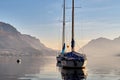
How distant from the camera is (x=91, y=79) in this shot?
68.9 meters

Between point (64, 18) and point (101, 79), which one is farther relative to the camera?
point (64, 18)

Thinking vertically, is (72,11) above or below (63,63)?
above

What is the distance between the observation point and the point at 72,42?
95688mm

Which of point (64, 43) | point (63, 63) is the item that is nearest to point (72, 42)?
point (63, 63)

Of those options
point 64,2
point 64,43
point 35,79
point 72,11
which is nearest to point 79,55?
point 72,11

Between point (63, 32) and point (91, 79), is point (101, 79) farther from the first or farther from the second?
point (63, 32)

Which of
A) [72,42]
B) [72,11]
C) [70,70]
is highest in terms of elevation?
[72,11]

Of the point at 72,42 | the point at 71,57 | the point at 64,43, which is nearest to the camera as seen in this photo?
the point at 71,57

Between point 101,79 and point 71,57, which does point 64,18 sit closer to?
point 71,57

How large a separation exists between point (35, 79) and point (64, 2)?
6241cm

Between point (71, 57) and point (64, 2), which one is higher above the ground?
point (64, 2)

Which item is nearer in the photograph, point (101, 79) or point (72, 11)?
point (101, 79)

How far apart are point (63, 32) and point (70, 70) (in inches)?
1624

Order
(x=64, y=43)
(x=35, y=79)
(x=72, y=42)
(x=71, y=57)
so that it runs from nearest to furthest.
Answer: (x=35, y=79)
(x=71, y=57)
(x=72, y=42)
(x=64, y=43)
